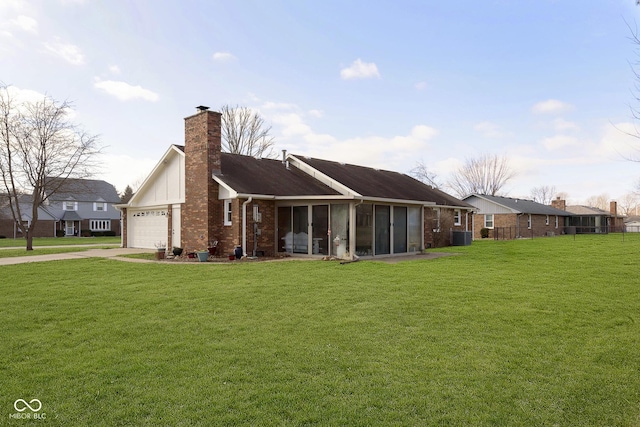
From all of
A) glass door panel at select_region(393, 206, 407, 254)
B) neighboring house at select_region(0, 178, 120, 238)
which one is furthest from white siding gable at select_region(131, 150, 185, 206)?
neighboring house at select_region(0, 178, 120, 238)

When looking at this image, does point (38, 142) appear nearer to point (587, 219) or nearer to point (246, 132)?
point (246, 132)

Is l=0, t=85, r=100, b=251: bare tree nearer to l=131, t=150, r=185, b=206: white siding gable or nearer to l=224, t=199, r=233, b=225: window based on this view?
l=131, t=150, r=185, b=206: white siding gable

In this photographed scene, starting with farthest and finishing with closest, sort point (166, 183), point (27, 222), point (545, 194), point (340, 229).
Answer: point (545, 194) < point (27, 222) < point (166, 183) < point (340, 229)

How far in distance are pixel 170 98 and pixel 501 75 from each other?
52.3ft

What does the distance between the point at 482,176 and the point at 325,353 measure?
5922 cm

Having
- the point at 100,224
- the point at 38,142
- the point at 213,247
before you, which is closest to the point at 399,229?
the point at 213,247

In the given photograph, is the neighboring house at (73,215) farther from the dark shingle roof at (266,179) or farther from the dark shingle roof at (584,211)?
the dark shingle roof at (584,211)

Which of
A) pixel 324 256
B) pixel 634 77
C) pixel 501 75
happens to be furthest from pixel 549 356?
pixel 501 75

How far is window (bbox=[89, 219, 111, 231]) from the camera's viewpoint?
50.0m

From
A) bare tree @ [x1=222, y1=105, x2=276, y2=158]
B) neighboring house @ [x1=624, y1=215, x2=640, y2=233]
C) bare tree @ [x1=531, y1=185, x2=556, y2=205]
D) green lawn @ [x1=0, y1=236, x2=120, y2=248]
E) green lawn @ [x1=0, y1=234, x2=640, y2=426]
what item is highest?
bare tree @ [x1=222, y1=105, x2=276, y2=158]

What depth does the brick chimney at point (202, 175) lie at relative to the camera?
17.2 m

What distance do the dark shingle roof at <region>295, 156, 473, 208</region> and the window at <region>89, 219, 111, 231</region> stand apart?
3879cm

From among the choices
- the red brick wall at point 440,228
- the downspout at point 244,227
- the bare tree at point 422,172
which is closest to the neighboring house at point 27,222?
the downspout at point 244,227

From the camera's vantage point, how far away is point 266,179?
18.7m
